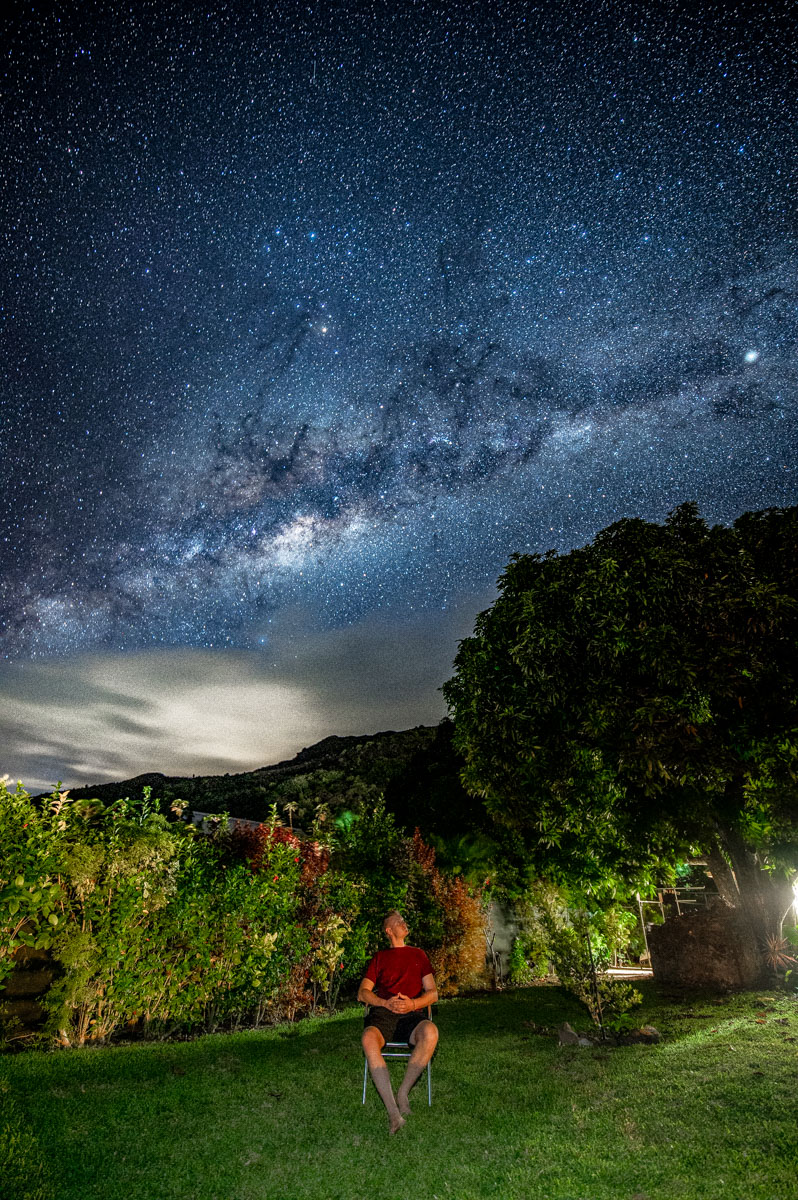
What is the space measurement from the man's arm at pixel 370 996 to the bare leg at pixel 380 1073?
0.19m

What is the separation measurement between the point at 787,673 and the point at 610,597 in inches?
88.3

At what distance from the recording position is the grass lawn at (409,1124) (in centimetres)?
349

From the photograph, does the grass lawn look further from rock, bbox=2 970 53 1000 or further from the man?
rock, bbox=2 970 53 1000

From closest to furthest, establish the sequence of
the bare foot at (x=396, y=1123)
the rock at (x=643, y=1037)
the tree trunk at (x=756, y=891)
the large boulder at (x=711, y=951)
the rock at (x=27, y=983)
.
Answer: the bare foot at (x=396, y=1123) → the rock at (x=27, y=983) → the rock at (x=643, y=1037) → the large boulder at (x=711, y=951) → the tree trunk at (x=756, y=891)

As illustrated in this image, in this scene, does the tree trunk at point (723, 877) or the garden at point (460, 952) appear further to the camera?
the tree trunk at point (723, 877)

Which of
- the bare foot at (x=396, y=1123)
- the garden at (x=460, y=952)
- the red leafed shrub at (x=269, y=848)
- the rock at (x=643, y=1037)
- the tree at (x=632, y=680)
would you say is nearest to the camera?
the garden at (x=460, y=952)

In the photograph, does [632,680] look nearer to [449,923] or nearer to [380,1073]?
[380,1073]

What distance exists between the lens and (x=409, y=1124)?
4648 mm

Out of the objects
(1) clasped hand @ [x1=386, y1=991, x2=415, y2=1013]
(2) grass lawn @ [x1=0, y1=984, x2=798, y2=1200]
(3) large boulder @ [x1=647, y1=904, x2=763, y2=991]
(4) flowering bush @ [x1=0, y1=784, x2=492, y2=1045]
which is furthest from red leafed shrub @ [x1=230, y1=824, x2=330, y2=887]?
(3) large boulder @ [x1=647, y1=904, x2=763, y2=991]

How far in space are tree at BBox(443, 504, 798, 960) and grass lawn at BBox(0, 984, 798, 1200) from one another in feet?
8.19

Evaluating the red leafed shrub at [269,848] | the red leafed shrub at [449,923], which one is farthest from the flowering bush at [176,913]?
the red leafed shrub at [449,923]

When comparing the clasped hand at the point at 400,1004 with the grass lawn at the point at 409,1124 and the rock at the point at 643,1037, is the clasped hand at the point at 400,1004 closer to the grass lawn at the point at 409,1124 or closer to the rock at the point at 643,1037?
the grass lawn at the point at 409,1124

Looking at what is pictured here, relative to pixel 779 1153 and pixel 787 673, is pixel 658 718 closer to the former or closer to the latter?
pixel 787 673

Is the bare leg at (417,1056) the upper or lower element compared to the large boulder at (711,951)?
upper
